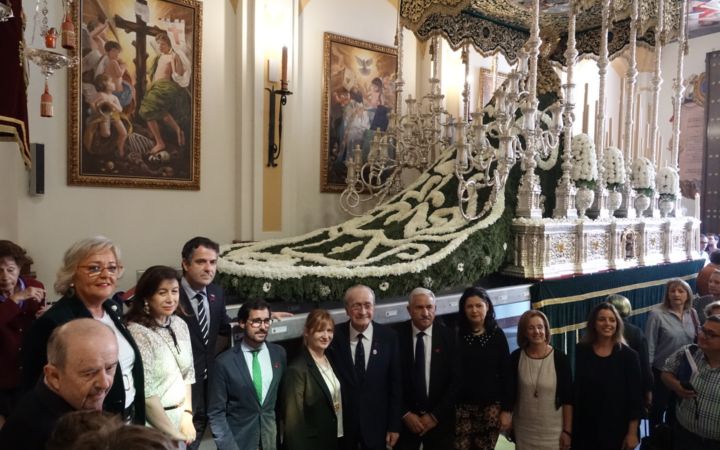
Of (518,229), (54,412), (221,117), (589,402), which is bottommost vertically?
(589,402)

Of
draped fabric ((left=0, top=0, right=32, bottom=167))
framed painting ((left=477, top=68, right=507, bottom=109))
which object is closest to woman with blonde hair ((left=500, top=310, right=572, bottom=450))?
draped fabric ((left=0, top=0, right=32, bottom=167))

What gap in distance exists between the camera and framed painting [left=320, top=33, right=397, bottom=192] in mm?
7895

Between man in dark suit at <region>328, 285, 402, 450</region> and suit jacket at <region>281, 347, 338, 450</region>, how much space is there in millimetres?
153

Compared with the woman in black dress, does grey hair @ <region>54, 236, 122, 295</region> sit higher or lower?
higher

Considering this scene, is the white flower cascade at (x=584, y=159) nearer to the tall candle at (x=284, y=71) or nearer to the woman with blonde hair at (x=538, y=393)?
the woman with blonde hair at (x=538, y=393)

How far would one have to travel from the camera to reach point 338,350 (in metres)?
3.23

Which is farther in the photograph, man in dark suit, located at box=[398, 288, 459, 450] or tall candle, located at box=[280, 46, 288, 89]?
tall candle, located at box=[280, 46, 288, 89]

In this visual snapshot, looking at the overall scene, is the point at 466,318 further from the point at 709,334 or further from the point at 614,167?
the point at 614,167

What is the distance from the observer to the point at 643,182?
7395 mm

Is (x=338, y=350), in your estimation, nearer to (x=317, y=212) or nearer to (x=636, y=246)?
(x=317, y=212)

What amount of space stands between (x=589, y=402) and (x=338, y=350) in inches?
65.7

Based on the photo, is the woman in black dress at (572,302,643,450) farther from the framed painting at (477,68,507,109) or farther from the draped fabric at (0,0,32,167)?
the framed painting at (477,68,507,109)

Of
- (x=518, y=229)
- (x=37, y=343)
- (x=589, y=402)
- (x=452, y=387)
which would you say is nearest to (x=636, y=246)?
(x=518, y=229)

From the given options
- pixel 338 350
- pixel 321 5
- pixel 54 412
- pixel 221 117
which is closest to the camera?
pixel 54 412
